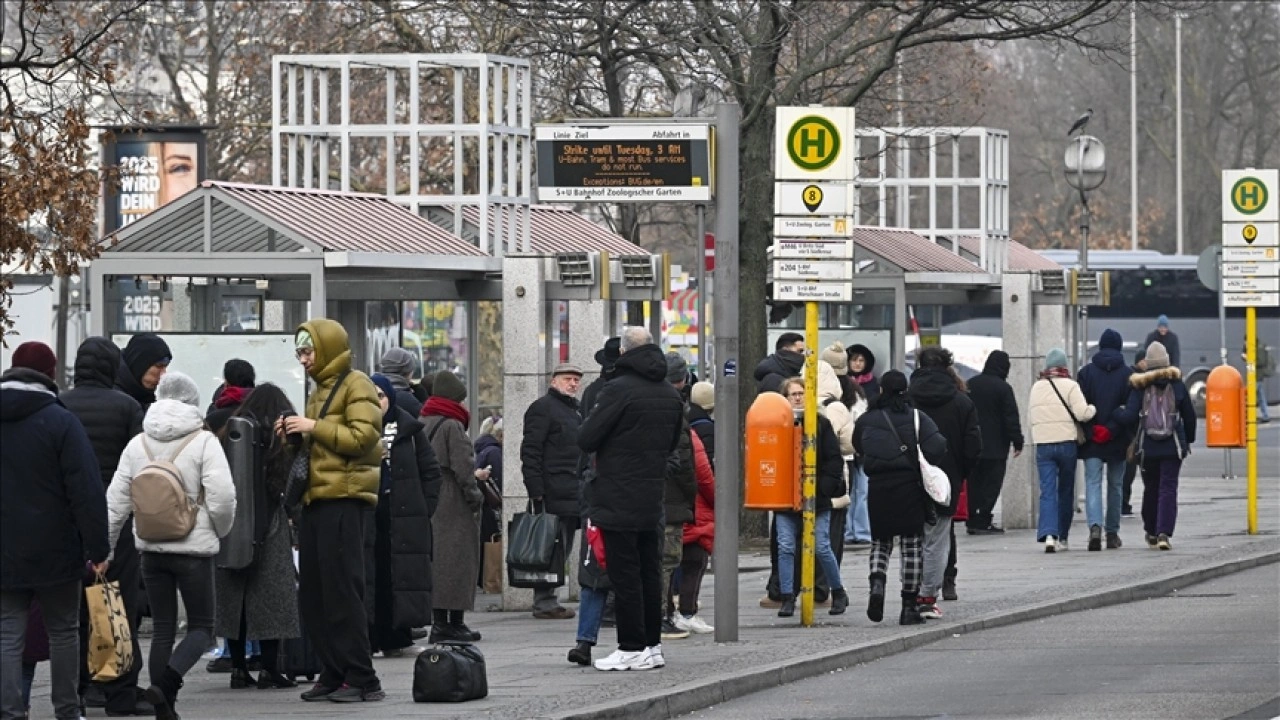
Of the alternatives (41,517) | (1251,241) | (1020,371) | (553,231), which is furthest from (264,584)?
(1020,371)

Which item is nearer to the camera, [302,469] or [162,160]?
[302,469]

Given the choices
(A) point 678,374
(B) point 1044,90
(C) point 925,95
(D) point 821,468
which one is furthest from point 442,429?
(B) point 1044,90

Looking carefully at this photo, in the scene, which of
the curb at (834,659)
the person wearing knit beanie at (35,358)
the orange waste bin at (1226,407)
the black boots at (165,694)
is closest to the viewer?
the person wearing knit beanie at (35,358)

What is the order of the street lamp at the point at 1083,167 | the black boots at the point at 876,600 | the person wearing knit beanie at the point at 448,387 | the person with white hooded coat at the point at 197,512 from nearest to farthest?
the person with white hooded coat at the point at 197,512 < the person wearing knit beanie at the point at 448,387 < the black boots at the point at 876,600 < the street lamp at the point at 1083,167

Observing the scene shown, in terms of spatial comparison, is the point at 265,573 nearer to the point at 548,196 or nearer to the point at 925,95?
the point at 548,196

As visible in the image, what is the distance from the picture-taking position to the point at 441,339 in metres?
23.5

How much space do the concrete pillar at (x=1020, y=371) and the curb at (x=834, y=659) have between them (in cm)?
529

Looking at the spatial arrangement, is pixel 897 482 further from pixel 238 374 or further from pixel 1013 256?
pixel 1013 256

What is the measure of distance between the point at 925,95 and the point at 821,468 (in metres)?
25.8

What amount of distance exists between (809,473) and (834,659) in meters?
1.96

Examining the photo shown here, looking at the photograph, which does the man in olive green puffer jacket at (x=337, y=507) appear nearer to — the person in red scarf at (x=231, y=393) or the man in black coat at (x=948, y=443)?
the person in red scarf at (x=231, y=393)

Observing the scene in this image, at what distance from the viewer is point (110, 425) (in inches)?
479

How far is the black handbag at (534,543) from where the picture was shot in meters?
14.9

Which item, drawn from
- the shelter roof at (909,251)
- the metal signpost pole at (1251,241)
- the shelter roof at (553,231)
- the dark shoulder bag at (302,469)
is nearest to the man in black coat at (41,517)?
the dark shoulder bag at (302,469)
